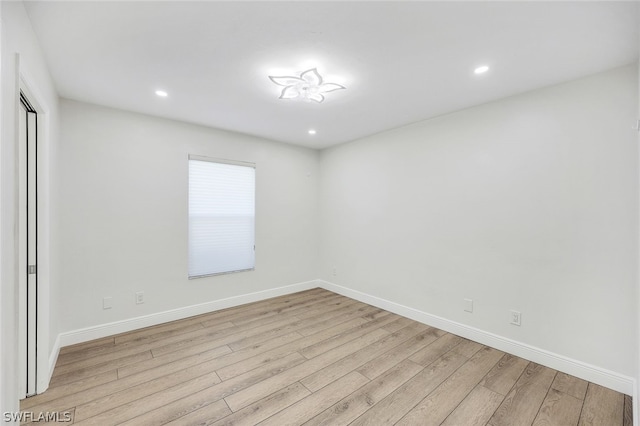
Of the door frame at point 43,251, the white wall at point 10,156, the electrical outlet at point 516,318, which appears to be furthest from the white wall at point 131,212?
the electrical outlet at point 516,318

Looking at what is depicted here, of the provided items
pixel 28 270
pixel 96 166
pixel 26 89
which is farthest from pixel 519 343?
pixel 96 166

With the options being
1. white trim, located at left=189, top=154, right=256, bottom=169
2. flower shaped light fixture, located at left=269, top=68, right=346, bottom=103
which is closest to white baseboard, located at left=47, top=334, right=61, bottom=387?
white trim, located at left=189, top=154, right=256, bottom=169

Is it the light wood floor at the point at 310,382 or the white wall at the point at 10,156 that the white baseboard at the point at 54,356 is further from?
the white wall at the point at 10,156

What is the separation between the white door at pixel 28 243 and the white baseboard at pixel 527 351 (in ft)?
11.6

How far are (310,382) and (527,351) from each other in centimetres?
204

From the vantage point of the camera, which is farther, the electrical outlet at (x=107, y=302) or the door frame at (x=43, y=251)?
the electrical outlet at (x=107, y=302)

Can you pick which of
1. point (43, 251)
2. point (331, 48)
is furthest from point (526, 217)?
point (43, 251)

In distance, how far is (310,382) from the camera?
2.17 m

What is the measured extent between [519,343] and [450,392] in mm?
1035

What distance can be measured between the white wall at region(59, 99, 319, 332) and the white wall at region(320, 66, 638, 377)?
2184 mm

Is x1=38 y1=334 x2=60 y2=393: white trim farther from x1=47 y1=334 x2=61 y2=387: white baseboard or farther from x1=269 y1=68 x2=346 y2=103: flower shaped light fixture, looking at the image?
x1=269 y1=68 x2=346 y2=103: flower shaped light fixture

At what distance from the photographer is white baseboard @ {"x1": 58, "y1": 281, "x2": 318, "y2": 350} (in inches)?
109

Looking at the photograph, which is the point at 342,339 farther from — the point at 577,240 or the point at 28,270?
the point at 28,270

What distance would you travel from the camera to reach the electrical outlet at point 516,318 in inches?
102
